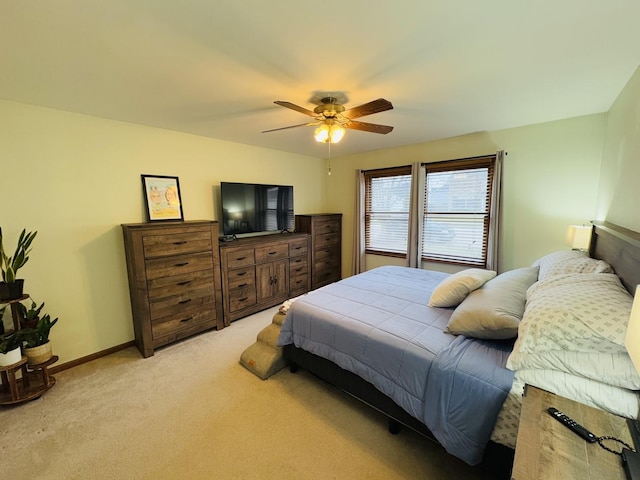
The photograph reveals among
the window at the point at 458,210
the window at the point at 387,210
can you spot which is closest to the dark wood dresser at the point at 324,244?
the window at the point at 387,210

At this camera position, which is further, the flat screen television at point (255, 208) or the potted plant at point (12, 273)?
the flat screen television at point (255, 208)

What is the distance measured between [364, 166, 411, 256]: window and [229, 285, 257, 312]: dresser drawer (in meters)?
2.15

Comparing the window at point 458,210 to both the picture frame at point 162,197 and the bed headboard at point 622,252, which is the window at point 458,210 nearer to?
the bed headboard at point 622,252

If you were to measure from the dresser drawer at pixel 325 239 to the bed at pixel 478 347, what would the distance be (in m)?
2.14

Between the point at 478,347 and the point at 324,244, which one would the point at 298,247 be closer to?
the point at 324,244

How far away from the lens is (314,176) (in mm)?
4863

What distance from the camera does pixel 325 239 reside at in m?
4.56

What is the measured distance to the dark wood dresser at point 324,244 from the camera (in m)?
4.33

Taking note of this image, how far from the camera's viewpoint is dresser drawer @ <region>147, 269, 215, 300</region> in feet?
8.64

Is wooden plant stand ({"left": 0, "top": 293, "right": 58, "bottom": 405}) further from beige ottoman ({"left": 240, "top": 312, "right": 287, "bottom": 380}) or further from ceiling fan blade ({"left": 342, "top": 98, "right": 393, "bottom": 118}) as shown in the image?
ceiling fan blade ({"left": 342, "top": 98, "right": 393, "bottom": 118})

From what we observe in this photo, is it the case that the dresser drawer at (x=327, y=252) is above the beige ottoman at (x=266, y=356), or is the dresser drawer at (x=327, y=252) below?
above

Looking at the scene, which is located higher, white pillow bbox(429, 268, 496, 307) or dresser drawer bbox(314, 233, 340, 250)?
dresser drawer bbox(314, 233, 340, 250)

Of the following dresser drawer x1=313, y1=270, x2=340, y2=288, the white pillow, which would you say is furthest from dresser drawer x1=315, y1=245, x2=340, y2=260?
the white pillow

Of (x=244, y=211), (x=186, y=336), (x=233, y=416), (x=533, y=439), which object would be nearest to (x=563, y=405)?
(x=533, y=439)
